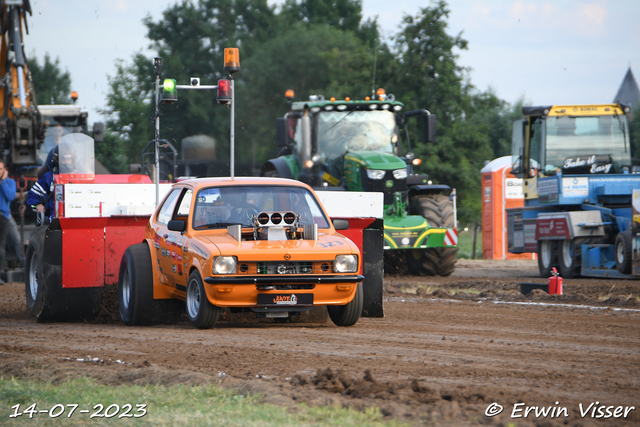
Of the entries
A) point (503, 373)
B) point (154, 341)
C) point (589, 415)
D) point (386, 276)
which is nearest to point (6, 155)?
point (386, 276)

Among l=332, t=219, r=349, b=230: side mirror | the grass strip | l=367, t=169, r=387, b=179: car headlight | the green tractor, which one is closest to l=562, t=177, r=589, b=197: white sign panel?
the green tractor

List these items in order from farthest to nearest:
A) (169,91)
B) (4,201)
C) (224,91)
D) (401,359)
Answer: (4,201) → (169,91) → (224,91) → (401,359)

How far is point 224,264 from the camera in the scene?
8508mm

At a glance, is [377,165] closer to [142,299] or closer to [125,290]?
[125,290]

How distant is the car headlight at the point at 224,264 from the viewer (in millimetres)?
8484

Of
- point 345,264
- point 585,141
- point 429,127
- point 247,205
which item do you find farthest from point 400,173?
point 345,264

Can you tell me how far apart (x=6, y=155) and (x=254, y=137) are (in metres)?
35.1

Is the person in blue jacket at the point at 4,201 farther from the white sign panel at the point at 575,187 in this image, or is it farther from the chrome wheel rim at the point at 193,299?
the white sign panel at the point at 575,187

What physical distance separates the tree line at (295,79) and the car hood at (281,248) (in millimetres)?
27276

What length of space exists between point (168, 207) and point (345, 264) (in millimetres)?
2325

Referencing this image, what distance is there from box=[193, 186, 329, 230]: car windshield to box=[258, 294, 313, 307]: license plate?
37.5 inches

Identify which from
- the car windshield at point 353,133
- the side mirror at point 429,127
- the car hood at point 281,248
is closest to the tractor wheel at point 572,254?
the side mirror at point 429,127

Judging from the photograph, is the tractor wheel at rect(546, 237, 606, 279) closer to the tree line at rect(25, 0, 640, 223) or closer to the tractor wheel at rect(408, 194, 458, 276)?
the tractor wheel at rect(408, 194, 458, 276)

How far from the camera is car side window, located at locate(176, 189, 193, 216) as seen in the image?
9617 mm
